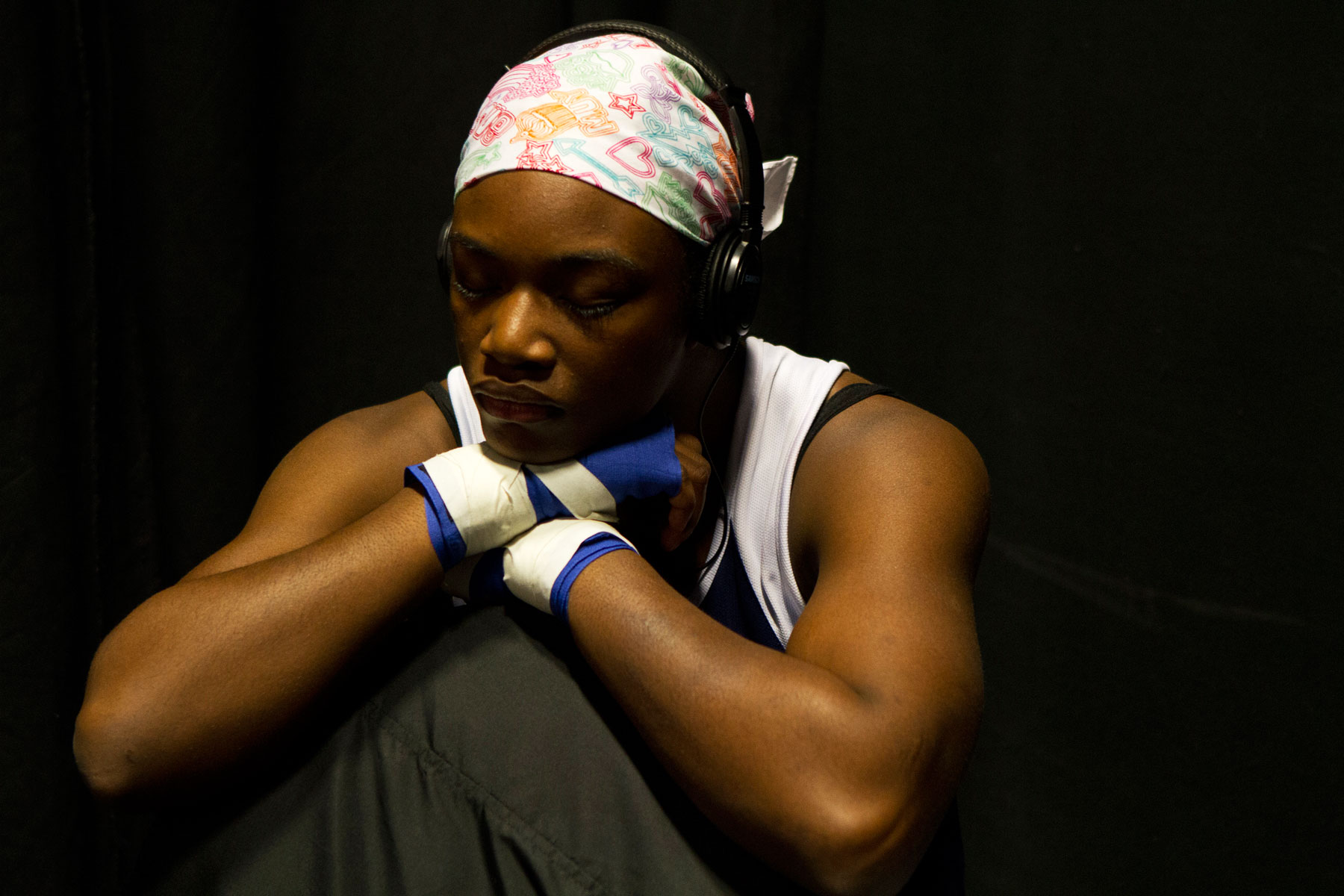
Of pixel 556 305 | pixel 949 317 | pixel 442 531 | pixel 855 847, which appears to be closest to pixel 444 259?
pixel 556 305

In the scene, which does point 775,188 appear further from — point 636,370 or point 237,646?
point 237,646

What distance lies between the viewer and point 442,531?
0.86 metres

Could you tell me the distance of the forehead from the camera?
836 millimetres

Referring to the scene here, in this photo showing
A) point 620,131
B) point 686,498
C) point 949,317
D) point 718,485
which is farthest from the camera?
point 949,317

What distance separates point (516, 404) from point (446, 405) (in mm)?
285

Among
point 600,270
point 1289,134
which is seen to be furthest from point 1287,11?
point 600,270

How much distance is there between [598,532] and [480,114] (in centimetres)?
42

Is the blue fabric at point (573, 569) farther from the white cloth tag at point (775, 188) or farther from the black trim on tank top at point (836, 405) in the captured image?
the white cloth tag at point (775, 188)

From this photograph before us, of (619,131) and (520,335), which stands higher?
(619,131)

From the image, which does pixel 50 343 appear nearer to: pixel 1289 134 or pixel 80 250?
pixel 80 250

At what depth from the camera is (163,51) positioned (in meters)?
1.32

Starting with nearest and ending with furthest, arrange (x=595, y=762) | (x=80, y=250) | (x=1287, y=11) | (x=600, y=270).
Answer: (x=595, y=762)
(x=600, y=270)
(x=1287, y=11)
(x=80, y=250)

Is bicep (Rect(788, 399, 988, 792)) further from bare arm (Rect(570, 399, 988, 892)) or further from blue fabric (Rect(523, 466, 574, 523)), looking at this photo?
blue fabric (Rect(523, 466, 574, 523))

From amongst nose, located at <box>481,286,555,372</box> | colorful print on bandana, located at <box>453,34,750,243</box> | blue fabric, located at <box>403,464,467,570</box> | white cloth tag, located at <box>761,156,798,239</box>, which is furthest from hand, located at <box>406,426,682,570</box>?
white cloth tag, located at <box>761,156,798,239</box>
